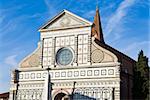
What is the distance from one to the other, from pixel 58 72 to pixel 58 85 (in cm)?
123

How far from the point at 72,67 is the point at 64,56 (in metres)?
1.72

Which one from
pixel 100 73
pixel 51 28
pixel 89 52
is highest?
pixel 51 28

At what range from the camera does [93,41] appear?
1242 inches

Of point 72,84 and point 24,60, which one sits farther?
point 24,60

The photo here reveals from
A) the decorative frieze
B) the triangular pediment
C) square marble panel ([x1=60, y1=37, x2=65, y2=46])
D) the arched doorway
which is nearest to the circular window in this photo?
square marble panel ([x1=60, y1=37, x2=65, y2=46])

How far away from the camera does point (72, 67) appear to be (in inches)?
1246

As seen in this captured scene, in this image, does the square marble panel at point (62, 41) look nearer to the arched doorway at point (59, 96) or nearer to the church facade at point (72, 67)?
the church facade at point (72, 67)

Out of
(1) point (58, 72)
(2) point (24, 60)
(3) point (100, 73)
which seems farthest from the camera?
(2) point (24, 60)

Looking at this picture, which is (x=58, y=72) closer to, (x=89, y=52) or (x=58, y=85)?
(x=58, y=85)

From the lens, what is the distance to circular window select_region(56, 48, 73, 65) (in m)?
32.4

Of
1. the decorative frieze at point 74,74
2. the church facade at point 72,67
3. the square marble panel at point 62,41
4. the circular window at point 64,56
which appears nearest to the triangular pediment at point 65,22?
the church facade at point 72,67

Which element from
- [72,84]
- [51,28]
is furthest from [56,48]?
[72,84]

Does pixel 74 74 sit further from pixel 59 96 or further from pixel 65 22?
pixel 65 22

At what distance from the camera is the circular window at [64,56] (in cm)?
3244
